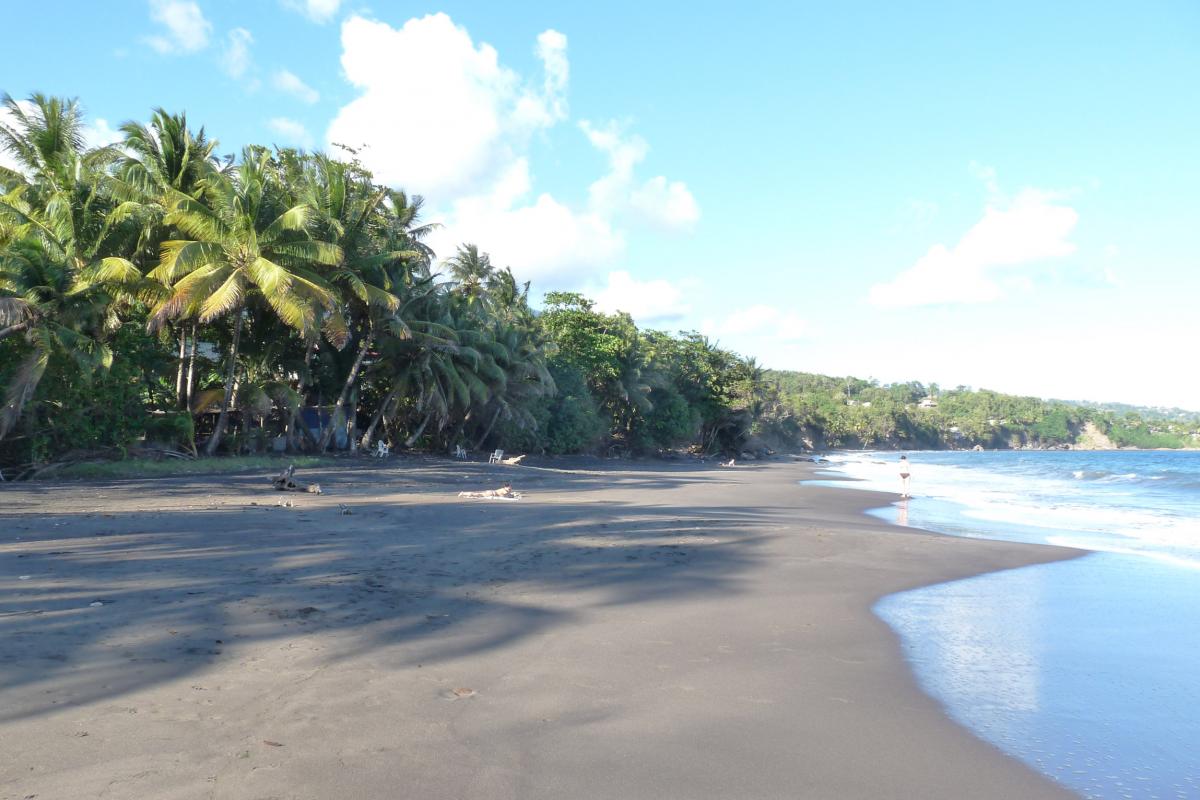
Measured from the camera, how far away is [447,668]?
16.8 ft

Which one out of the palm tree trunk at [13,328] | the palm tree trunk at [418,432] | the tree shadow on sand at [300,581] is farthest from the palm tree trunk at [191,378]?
the tree shadow on sand at [300,581]

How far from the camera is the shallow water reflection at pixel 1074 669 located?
4.26 meters

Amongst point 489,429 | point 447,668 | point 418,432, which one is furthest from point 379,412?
point 447,668

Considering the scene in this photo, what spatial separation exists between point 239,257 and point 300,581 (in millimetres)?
14709

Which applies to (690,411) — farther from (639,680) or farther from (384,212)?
(639,680)

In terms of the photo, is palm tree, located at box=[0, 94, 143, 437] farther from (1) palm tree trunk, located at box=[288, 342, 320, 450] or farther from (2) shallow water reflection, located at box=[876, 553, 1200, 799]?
(2) shallow water reflection, located at box=[876, 553, 1200, 799]

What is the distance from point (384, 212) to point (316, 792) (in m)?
26.8

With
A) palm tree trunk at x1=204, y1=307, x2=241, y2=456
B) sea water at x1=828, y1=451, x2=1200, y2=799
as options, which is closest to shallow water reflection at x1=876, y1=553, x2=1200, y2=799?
sea water at x1=828, y1=451, x2=1200, y2=799

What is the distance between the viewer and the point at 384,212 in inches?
1093

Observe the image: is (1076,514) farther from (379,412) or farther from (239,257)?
(239,257)

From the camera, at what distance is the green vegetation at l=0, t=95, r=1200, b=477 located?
53.2 ft

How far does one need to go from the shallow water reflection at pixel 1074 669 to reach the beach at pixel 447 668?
0.30 metres

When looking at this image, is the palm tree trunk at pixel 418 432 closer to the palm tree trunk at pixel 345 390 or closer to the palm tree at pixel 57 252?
the palm tree trunk at pixel 345 390

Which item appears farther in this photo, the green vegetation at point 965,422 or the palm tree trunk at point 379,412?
the green vegetation at point 965,422
